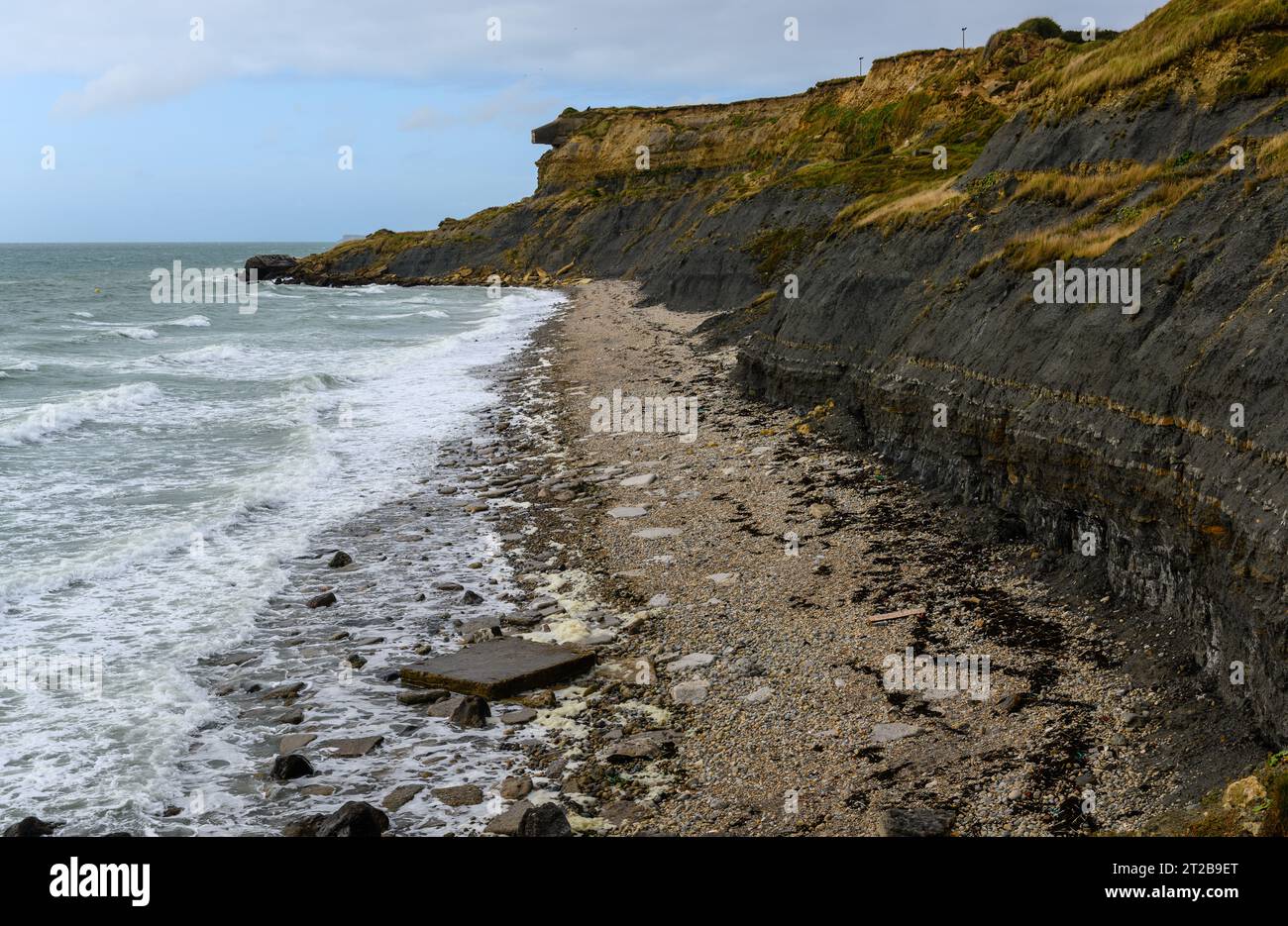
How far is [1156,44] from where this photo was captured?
18203mm

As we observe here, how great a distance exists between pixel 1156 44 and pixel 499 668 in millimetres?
16541

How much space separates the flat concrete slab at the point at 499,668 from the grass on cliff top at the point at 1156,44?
14.5 metres

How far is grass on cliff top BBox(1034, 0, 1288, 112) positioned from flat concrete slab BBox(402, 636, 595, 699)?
14540mm

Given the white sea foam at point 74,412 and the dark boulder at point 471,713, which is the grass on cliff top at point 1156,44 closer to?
the dark boulder at point 471,713

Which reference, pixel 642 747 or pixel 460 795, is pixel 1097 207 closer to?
pixel 642 747

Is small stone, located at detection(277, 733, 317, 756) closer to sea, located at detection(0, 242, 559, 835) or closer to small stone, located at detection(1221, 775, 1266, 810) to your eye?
sea, located at detection(0, 242, 559, 835)

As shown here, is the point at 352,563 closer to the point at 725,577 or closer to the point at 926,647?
the point at 725,577

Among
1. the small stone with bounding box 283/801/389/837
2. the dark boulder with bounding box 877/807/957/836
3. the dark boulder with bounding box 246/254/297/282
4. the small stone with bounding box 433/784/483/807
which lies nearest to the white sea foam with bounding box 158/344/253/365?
the small stone with bounding box 433/784/483/807

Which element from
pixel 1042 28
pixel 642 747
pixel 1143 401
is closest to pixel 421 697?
pixel 642 747

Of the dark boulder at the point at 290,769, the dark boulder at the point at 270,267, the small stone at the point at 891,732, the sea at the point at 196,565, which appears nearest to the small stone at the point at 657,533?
the sea at the point at 196,565

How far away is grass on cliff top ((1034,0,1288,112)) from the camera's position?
52.5 feet

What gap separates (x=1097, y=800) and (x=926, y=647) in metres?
3.08
